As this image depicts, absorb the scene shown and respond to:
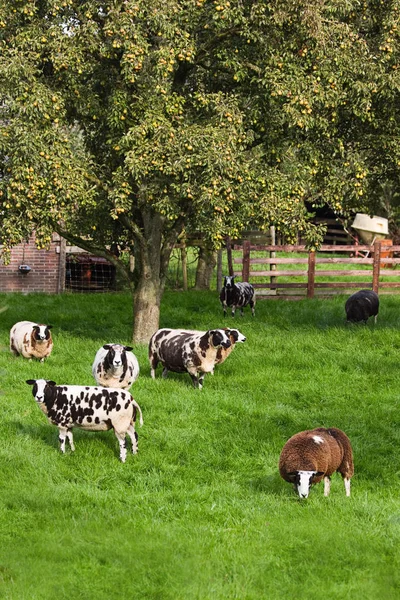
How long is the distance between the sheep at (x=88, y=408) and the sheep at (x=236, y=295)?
12.2m

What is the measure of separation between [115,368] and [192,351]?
2267 mm

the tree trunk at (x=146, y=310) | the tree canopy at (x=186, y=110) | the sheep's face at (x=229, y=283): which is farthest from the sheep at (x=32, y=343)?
the sheep's face at (x=229, y=283)

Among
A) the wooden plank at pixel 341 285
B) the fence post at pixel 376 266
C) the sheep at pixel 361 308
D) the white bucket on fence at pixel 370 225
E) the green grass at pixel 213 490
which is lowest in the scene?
the green grass at pixel 213 490

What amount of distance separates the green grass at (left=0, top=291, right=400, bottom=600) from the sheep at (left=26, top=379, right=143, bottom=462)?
51 centimetres

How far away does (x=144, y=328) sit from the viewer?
22.6m

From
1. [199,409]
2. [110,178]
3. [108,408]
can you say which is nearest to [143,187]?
[110,178]

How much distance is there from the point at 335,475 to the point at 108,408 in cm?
363

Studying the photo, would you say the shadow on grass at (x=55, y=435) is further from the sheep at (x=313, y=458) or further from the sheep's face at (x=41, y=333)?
the sheep's face at (x=41, y=333)

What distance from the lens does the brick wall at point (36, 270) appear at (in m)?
31.0

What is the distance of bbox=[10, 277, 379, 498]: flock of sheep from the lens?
1196 cm

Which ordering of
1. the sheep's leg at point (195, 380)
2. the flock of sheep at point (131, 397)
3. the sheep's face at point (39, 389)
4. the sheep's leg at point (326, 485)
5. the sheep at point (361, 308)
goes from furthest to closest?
1. the sheep at point (361, 308)
2. the sheep's leg at point (195, 380)
3. the sheep's face at point (39, 389)
4. the sheep's leg at point (326, 485)
5. the flock of sheep at point (131, 397)

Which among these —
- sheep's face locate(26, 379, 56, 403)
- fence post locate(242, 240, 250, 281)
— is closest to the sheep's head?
sheep's face locate(26, 379, 56, 403)

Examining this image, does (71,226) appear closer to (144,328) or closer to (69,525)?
(144,328)

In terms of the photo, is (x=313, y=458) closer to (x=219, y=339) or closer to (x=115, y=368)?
(x=115, y=368)
